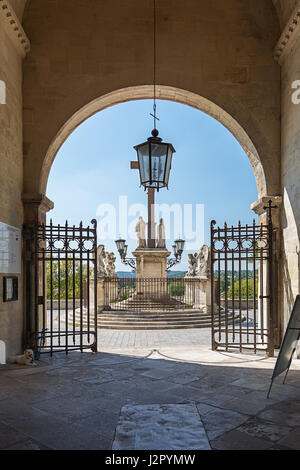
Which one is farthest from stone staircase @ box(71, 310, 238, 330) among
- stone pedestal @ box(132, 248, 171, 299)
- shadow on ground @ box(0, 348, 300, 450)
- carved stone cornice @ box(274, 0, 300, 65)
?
carved stone cornice @ box(274, 0, 300, 65)

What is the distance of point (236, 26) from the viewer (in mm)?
7844

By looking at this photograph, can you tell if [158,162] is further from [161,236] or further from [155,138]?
[161,236]

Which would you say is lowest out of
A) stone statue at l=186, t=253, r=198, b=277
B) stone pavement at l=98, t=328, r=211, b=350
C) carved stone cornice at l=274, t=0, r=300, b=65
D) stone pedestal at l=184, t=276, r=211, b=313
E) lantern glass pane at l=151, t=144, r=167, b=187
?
→ stone pavement at l=98, t=328, r=211, b=350

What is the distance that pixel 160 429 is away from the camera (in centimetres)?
341

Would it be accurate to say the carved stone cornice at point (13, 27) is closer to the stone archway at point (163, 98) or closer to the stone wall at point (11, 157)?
the stone wall at point (11, 157)

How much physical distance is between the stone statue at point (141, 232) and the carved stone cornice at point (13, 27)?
11.6 metres

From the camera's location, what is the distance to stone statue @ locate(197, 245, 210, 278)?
17.3 meters

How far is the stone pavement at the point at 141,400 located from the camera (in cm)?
324

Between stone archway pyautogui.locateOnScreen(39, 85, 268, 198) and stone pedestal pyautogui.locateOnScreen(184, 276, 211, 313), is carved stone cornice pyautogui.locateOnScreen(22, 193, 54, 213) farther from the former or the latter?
stone pedestal pyautogui.locateOnScreen(184, 276, 211, 313)

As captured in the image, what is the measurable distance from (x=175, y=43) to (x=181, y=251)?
10.6 metres

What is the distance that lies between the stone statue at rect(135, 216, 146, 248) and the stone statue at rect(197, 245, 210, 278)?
282 centimetres

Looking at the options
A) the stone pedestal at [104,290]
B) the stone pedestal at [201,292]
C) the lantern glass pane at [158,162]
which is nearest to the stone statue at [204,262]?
the stone pedestal at [201,292]
